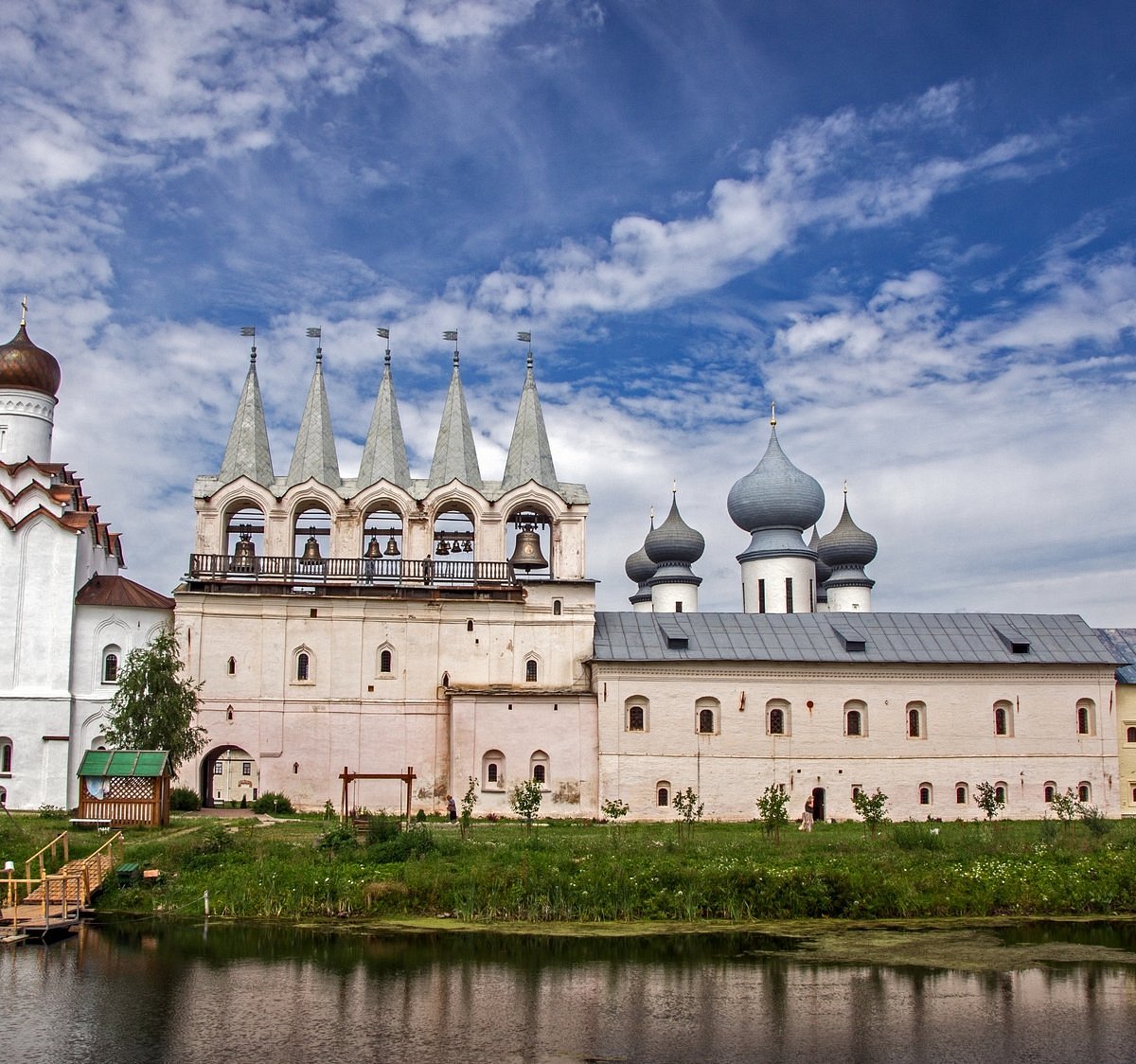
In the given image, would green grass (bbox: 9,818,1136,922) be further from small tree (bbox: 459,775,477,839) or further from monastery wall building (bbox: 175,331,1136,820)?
monastery wall building (bbox: 175,331,1136,820)

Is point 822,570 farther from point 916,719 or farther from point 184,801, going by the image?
point 184,801

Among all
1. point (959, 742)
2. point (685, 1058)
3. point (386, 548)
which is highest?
point (386, 548)

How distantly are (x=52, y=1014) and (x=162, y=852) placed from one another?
26.8 ft

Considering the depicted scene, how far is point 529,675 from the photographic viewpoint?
32.9 metres

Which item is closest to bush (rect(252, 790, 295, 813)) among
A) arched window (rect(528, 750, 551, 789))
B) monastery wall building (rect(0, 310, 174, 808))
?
monastery wall building (rect(0, 310, 174, 808))

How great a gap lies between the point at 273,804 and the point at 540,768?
6.71 meters

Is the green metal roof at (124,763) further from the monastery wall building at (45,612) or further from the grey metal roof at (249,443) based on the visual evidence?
the grey metal roof at (249,443)

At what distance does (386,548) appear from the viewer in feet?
110

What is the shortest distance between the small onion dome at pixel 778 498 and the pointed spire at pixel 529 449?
35.0ft

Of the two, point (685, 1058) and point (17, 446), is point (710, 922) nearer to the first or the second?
point (685, 1058)

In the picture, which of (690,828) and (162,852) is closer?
(162,852)

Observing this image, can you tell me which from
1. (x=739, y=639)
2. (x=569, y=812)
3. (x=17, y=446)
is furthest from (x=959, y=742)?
(x=17, y=446)

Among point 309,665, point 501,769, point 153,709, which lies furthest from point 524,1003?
point 309,665

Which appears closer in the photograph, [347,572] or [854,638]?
[347,572]
